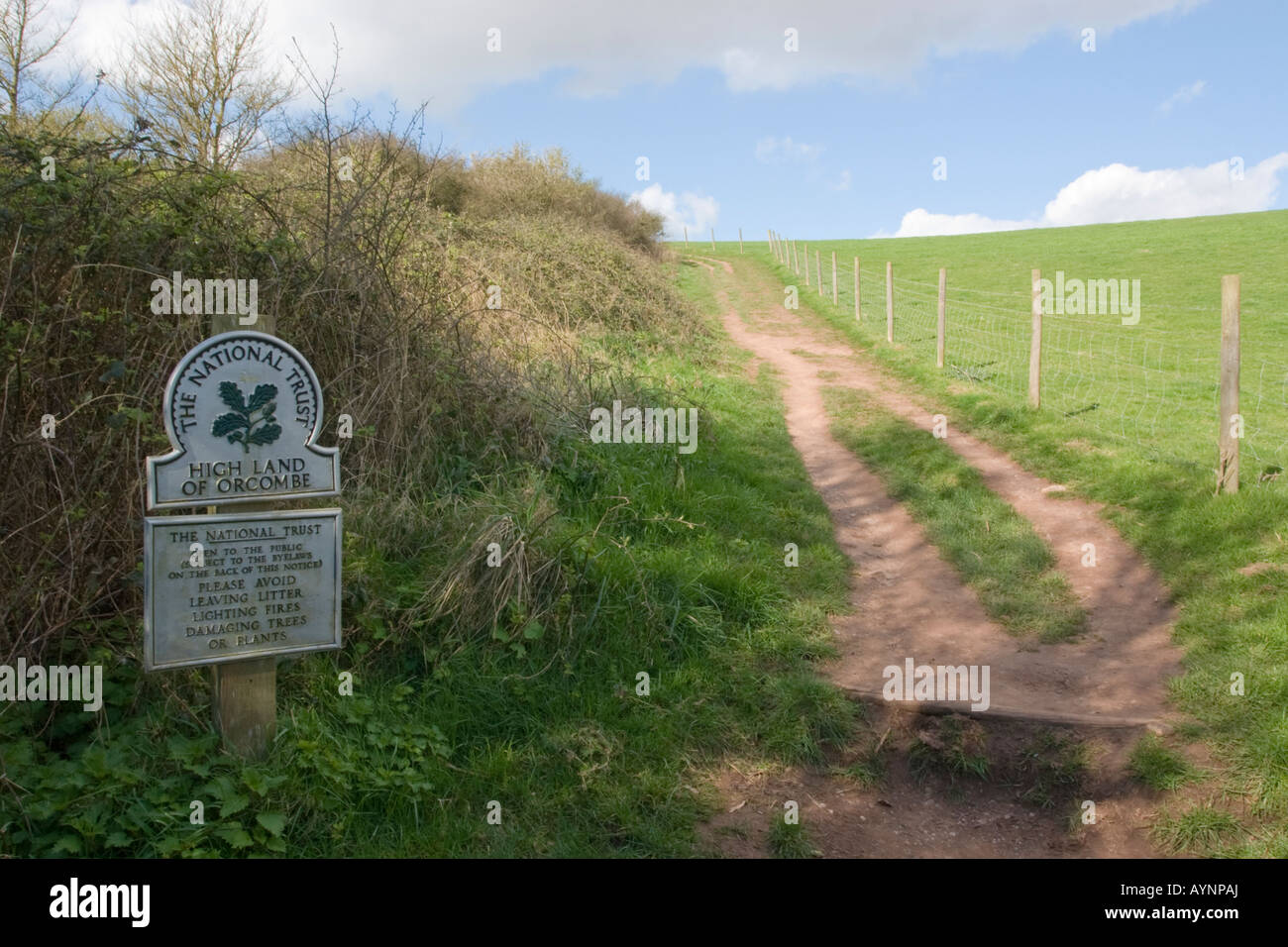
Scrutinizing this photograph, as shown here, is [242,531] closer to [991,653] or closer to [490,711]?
[490,711]

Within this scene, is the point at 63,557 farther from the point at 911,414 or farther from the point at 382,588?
the point at 911,414

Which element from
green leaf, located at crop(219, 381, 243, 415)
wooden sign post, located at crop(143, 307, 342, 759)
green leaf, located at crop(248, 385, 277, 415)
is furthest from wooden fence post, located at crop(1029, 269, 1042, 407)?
green leaf, located at crop(219, 381, 243, 415)

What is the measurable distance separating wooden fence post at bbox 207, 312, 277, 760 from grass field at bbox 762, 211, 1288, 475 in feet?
27.8

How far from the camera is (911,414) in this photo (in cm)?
1277

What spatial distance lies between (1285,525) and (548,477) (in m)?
5.67

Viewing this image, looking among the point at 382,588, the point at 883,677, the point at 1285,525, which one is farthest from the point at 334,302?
the point at 1285,525

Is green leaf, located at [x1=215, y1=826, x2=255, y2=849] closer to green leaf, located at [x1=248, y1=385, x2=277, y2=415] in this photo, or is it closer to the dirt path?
green leaf, located at [x1=248, y1=385, x2=277, y2=415]

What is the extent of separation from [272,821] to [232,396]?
5.89 ft

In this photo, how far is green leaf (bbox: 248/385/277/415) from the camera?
3998 millimetres

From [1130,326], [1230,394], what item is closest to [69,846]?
[1230,394]

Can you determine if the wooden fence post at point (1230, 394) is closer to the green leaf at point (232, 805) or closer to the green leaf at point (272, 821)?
the green leaf at point (272, 821)

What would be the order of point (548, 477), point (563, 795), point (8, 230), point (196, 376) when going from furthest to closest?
point (548, 477) < point (8, 230) < point (563, 795) < point (196, 376)

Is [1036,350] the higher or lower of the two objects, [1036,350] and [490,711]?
the higher

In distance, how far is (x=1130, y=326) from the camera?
2502cm
